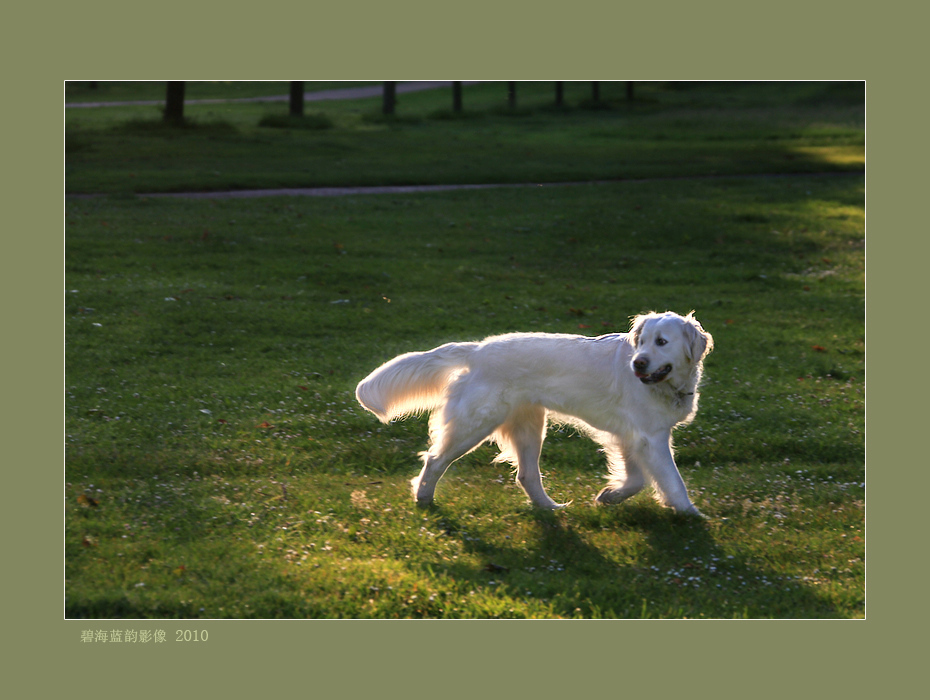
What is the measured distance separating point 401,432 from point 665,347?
3522 mm

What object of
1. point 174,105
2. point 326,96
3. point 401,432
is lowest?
point 401,432

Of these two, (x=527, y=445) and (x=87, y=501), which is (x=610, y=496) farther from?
(x=87, y=501)

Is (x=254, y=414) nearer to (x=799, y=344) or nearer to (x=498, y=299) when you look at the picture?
(x=498, y=299)

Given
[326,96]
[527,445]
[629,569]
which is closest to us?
[629,569]

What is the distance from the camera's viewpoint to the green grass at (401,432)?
20.3 ft

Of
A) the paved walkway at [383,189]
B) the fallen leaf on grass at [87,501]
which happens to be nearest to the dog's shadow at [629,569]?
the fallen leaf on grass at [87,501]

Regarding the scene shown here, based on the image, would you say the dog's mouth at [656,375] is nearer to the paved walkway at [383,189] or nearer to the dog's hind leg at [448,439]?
the dog's hind leg at [448,439]

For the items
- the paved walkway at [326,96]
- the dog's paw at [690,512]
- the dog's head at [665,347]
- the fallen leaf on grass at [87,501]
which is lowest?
the dog's paw at [690,512]

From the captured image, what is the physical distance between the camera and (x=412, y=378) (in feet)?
25.0

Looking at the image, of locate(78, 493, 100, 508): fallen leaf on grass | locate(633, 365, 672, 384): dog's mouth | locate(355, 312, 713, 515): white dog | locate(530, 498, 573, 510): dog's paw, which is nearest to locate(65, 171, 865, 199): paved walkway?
locate(78, 493, 100, 508): fallen leaf on grass

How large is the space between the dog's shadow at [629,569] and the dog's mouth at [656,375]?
1.16 meters

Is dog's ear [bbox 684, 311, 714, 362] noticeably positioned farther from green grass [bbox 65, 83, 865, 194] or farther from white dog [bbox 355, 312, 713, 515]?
green grass [bbox 65, 83, 865, 194]

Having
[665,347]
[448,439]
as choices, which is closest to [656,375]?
[665,347]

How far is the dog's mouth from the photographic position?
6957mm
